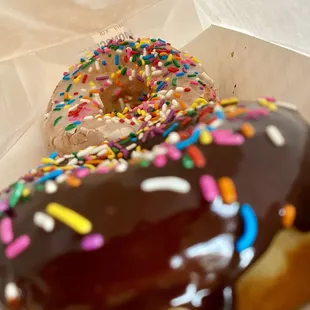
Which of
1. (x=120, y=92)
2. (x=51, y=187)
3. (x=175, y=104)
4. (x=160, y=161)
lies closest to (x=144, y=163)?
(x=160, y=161)

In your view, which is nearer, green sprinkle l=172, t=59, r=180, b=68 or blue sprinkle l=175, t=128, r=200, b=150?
blue sprinkle l=175, t=128, r=200, b=150

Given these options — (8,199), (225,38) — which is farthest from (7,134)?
(8,199)

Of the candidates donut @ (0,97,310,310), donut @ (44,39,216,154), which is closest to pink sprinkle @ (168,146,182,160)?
donut @ (0,97,310,310)

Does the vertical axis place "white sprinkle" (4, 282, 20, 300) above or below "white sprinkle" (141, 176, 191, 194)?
below

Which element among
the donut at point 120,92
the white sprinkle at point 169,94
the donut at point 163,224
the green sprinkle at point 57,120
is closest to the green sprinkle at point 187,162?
the donut at point 163,224

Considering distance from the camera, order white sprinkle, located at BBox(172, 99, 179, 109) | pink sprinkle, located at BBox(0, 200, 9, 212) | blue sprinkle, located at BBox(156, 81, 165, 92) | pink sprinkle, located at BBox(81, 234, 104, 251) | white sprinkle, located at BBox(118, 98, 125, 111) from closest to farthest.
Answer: pink sprinkle, located at BBox(81, 234, 104, 251), pink sprinkle, located at BBox(0, 200, 9, 212), white sprinkle, located at BBox(172, 99, 179, 109), blue sprinkle, located at BBox(156, 81, 165, 92), white sprinkle, located at BBox(118, 98, 125, 111)

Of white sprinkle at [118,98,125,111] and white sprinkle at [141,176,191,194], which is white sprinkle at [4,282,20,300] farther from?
white sprinkle at [118,98,125,111]
